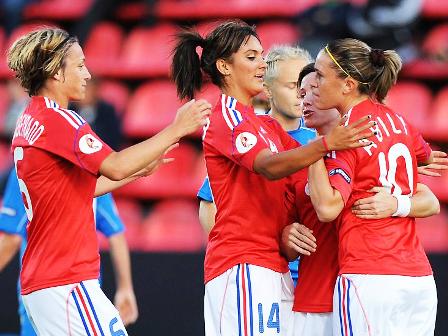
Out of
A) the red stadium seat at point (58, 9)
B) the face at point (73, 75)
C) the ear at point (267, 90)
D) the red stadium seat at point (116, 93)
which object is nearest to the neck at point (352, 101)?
the ear at point (267, 90)

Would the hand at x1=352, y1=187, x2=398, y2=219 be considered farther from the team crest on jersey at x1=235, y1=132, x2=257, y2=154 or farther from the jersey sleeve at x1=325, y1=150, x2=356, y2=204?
the team crest on jersey at x1=235, y1=132, x2=257, y2=154

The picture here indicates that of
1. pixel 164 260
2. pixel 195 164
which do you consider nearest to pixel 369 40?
pixel 195 164

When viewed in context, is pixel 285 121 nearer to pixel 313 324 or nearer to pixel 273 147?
pixel 273 147

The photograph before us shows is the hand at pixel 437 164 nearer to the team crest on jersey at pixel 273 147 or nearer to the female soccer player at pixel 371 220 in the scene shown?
the female soccer player at pixel 371 220

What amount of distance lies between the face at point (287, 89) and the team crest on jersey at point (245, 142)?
3.37ft

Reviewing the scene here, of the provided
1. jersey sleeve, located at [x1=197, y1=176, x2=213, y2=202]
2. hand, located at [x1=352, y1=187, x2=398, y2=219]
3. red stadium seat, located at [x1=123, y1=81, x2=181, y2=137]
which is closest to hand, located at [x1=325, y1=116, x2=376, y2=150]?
hand, located at [x1=352, y1=187, x2=398, y2=219]

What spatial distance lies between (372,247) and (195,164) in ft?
16.2

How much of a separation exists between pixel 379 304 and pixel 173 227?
431 cm

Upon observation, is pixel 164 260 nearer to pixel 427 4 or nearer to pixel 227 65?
pixel 227 65

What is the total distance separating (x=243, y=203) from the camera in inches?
168

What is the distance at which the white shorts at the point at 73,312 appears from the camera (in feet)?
13.7

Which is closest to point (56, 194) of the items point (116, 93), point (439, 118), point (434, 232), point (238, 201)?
point (238, 201)

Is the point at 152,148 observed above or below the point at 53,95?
below

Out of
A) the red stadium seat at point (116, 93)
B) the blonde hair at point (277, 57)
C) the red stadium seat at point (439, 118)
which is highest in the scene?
the red stadium seat at point (116, 93)
